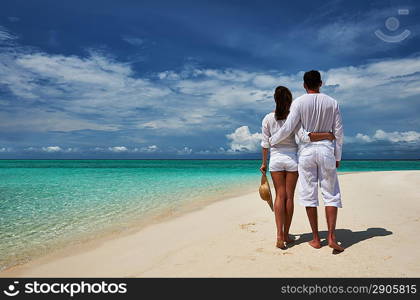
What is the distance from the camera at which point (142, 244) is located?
4883mm

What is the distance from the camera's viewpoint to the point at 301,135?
12.6 ft

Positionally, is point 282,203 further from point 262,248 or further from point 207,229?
point 207,229

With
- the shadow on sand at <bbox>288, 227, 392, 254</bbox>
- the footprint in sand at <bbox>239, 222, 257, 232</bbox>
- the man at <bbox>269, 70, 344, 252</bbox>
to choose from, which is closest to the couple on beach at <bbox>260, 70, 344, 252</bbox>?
the man at <bbox>269, 70, 344, 252</bbox>

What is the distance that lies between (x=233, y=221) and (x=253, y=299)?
3.61 metres

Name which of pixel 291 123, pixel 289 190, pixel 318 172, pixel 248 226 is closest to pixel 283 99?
pixel 291 123

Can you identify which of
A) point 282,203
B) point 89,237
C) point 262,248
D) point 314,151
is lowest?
point 89,237

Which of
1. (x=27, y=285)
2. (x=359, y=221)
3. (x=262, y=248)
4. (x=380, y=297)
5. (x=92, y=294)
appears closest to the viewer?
(x=380, y=297)

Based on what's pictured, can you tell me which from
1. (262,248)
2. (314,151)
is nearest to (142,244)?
(262,248)

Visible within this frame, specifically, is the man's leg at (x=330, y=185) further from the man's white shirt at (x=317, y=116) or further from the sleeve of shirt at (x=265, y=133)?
the sleeve of shirt at (x=265, y=133)

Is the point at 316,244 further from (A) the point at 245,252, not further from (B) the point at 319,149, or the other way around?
(B) the point at 319,149

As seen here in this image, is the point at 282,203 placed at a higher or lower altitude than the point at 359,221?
higher

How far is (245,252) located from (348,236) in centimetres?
178

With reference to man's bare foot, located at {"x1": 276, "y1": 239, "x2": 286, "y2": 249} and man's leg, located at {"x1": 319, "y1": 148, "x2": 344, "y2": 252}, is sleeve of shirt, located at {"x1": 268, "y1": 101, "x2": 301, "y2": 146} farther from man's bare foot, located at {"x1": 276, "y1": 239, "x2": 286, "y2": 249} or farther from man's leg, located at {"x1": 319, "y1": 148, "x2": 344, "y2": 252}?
man's bare foot, located at {"x1": 276, "y1": 239, "x2": 286, "y2": 249}

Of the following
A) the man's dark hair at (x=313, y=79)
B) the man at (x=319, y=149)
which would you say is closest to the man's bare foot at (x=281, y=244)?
the man at (x=319, y=149)
